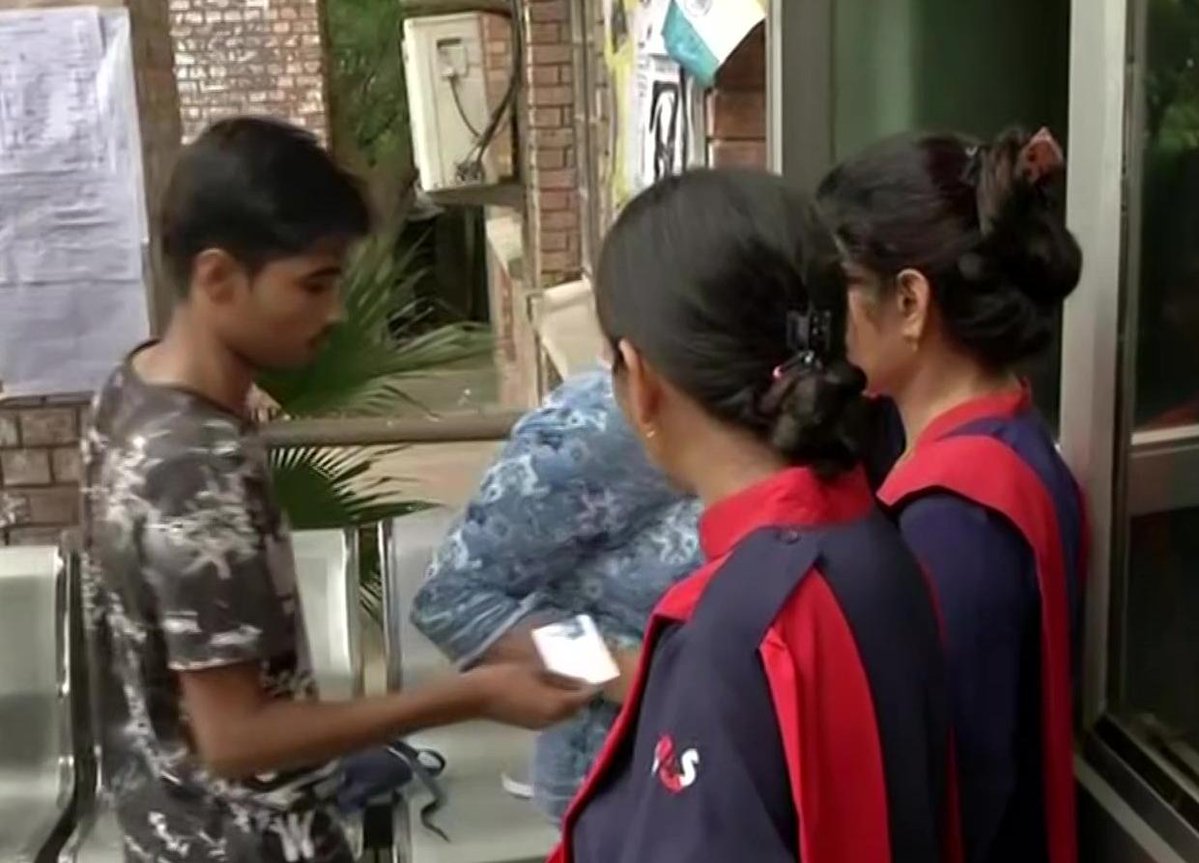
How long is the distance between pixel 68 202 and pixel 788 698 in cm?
299

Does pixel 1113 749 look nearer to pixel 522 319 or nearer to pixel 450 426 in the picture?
pixel 450 426

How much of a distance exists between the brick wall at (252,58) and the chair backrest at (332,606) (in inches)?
383

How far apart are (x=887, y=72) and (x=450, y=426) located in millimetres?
1561

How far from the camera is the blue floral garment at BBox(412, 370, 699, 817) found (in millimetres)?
1627

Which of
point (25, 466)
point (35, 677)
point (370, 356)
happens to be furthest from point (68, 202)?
point (35, 677)

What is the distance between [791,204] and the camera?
1.21 metres

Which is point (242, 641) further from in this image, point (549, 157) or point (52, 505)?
point (549, 157)

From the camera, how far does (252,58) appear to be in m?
13.7

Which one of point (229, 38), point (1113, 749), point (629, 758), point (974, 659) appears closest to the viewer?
point (629, 758)

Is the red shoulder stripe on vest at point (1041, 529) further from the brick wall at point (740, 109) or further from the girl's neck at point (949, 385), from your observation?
the brick wall at point (740, 109)

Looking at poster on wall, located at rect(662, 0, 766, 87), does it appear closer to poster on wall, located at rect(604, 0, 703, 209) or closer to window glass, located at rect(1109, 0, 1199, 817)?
poster on wall, located at rect(604, 0, 703, 209)

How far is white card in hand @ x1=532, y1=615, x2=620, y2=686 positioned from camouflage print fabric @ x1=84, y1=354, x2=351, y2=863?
9.9 inches

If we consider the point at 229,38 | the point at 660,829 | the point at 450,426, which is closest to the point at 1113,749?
the point at 660,829

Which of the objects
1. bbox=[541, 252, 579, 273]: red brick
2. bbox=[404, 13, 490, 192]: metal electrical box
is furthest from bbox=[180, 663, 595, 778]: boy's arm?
bbox=[404, 13, 490, 192]: metal electrical box
